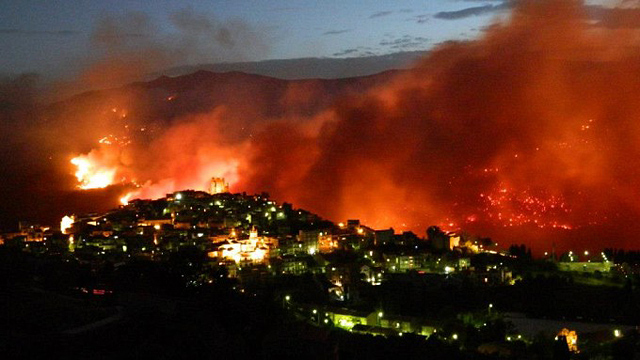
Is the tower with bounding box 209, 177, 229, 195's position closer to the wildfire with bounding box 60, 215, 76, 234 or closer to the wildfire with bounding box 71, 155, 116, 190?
the wildfire with bounding box 71, 155, 116, 190

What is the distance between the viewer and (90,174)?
2211 cm

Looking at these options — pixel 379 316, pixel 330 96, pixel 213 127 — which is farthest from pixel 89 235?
pixel 330 96

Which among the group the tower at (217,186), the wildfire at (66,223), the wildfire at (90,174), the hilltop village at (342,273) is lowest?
the hilltop village at (342,273)

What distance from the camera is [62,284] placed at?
830 cm

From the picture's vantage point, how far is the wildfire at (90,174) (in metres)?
21.4

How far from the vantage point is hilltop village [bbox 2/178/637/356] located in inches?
331

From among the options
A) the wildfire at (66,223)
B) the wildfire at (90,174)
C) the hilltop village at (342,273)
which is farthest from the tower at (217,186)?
the wildfire at (66,223)

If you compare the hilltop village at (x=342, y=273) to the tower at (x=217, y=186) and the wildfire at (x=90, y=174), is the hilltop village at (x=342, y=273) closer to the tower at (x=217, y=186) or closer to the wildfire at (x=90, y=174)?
the tower at (x=217, y=186)

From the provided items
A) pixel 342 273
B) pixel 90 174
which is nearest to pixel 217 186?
pixel 90 174

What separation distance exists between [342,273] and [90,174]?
12681 mm

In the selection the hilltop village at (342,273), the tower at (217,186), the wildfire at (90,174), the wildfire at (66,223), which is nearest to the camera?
the hilltop village at (342,273)

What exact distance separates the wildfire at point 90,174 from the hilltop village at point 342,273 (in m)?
4.77

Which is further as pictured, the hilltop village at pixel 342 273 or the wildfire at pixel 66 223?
the wildfire at pixel 66 223

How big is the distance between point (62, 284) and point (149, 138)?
16.5 m
